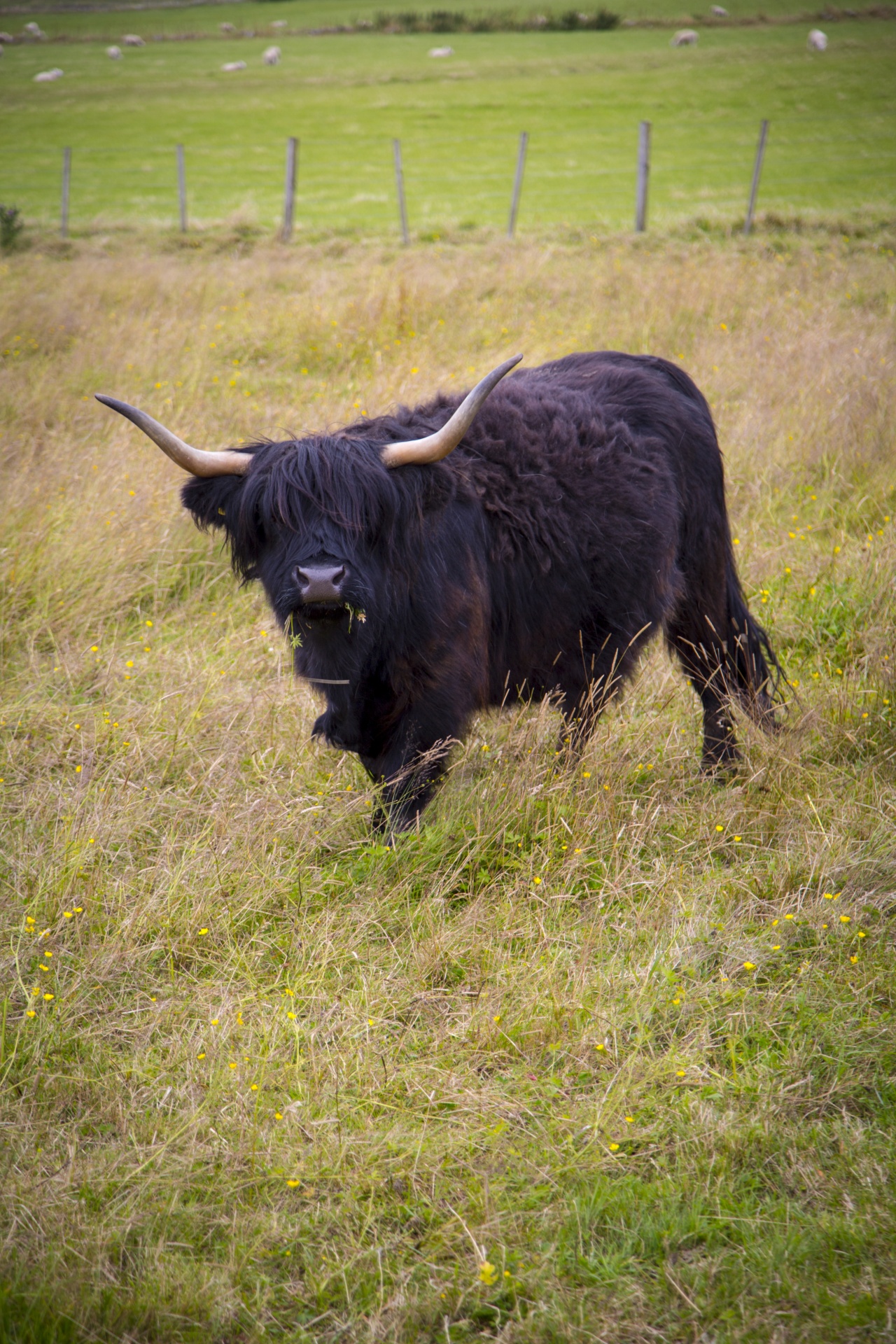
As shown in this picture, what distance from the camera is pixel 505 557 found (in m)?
3.77

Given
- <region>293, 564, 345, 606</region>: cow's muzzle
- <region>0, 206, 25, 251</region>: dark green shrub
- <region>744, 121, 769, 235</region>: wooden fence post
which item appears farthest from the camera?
<region>744, 121, 769, 235</region>: wooden fence post

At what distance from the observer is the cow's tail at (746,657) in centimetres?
447

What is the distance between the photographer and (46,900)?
3.20 metres

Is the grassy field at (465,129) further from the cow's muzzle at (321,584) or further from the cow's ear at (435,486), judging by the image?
the cow's muzzle at (321,584)

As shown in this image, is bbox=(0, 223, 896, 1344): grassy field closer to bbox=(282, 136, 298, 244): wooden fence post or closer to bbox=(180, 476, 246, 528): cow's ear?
bbox=(180, 476, 246, 528): cow's ear

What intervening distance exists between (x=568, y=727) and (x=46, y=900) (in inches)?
83.7

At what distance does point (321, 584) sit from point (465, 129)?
31650 millimetres

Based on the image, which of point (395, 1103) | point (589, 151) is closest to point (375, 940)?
point (395, 1103)

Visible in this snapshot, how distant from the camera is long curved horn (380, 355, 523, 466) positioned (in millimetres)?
3252

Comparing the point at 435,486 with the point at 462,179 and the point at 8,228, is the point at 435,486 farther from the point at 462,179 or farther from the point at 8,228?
the point at 462,179

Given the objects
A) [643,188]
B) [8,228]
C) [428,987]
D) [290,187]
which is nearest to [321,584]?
[428,987]

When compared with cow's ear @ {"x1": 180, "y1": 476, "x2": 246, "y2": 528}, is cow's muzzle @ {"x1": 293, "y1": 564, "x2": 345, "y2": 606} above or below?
below

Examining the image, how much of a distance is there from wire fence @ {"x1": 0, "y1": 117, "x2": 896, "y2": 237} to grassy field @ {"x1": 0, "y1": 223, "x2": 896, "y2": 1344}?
48.1 feet

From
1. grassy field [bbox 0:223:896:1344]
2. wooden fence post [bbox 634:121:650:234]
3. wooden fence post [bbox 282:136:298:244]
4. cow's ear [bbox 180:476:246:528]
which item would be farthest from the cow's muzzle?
wooden fence post [bbox 282:136:298:244]
